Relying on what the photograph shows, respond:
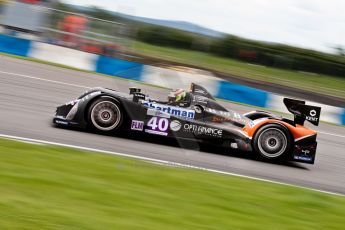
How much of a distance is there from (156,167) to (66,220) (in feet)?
9.18

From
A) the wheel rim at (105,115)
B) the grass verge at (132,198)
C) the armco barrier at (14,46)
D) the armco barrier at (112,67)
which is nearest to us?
the grass verge at (132,198)

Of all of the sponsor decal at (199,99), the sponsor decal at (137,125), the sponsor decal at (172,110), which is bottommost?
the sponsor decal at (137,125)

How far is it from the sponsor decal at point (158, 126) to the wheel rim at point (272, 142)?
1464 millimetres

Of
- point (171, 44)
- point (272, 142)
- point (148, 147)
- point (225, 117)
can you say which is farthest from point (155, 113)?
point (171, 44)

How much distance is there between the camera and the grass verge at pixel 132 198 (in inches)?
180

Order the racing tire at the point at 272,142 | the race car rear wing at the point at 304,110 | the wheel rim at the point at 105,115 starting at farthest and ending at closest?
the race car rear wing at the point at 304,110 < the racing tire at the point at 272,142 < the wheel rim at the point at 105,115

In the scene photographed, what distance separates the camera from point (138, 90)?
358 inches

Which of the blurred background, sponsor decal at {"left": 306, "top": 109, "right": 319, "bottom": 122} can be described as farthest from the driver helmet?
the blurred background

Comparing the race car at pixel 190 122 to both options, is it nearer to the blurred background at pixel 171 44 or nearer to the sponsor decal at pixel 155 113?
the sponsor decal at pixel 155 113

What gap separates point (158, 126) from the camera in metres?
8.87

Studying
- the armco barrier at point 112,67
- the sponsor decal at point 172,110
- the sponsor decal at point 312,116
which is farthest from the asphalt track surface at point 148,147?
the armco barrier at point 112,67

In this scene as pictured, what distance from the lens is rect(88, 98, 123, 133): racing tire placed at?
28.9ft

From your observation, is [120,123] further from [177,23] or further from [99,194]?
[177,23]

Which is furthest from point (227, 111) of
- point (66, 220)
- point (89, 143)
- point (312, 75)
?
point (312, 75)
